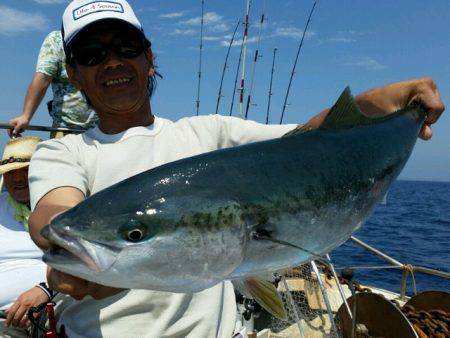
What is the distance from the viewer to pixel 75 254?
1.33 m

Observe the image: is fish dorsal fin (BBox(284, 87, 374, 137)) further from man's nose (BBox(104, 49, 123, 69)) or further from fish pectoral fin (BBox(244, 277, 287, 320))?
man's nose (BBox(104, 49, 123, 69))

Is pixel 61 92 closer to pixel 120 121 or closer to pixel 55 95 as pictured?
pixel 55 95

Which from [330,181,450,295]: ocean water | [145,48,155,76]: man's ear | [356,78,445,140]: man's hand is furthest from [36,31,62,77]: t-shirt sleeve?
[330,181,450,295]: ocean water

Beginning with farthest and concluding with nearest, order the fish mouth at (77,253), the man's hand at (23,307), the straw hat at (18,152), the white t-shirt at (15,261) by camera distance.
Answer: the straw hat at (18,152) < the white t-shirt at (15,261) < the man's hand at (23,307) < the fish mouth at (77,253)

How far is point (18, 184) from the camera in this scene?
4000 mm

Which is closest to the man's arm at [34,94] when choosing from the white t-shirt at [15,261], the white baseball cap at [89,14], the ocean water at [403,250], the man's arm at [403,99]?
the white t-shirt at [15,261]

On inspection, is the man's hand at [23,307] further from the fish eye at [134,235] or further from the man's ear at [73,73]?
the fish eye at [134,235]

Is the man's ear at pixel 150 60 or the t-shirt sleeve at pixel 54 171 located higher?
the man's ear at pixel 150 60

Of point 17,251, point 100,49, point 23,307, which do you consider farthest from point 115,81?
point 17,251

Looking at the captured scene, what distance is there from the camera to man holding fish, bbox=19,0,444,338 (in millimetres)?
1962

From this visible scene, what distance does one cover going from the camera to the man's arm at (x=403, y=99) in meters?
2.38

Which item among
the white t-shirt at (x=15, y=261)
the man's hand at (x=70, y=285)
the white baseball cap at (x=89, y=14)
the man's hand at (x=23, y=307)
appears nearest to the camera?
the man's hand at (x=70, y=285)

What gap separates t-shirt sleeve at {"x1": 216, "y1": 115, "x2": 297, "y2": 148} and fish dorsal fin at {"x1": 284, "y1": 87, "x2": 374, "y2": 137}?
0.41m

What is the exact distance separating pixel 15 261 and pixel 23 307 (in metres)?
0.66
